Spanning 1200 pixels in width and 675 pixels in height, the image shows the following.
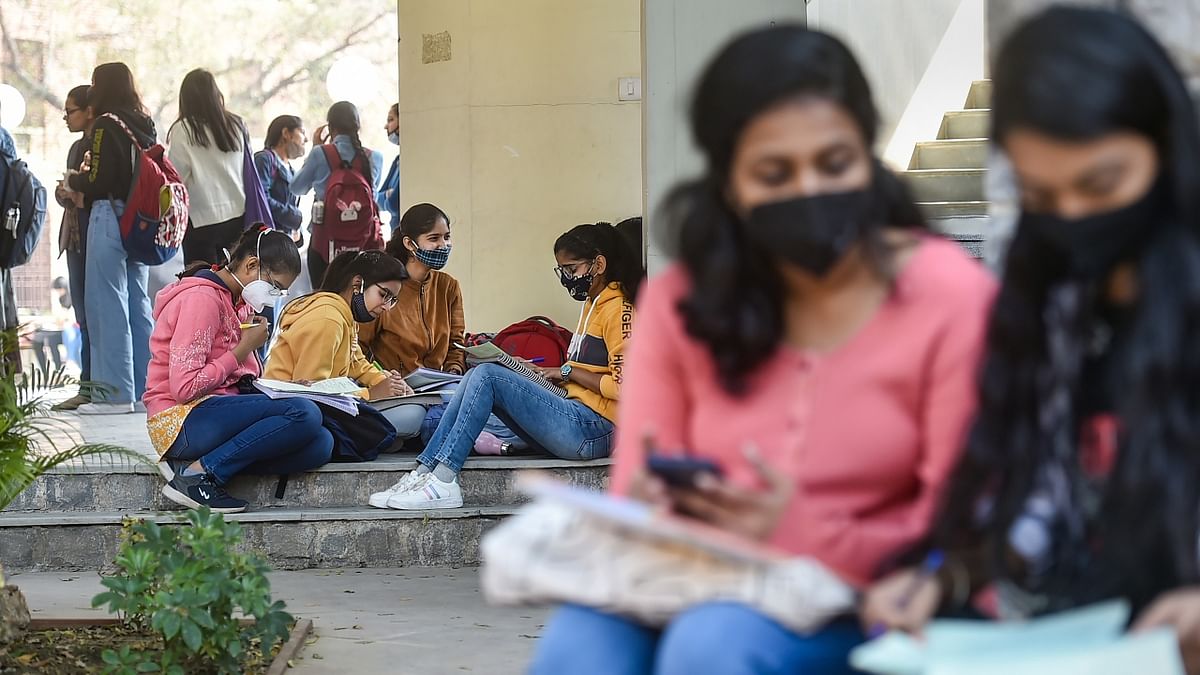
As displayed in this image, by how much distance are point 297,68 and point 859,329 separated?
2523cm

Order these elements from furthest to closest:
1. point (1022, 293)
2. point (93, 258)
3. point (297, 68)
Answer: point (297, 68) < point (93, 258) < point (1022, 293)

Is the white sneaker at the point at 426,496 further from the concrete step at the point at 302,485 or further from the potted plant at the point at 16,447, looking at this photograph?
the potted plant at the point at 16,447

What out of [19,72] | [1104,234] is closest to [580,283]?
[1104,234]

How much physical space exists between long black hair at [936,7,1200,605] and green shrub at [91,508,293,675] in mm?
2678

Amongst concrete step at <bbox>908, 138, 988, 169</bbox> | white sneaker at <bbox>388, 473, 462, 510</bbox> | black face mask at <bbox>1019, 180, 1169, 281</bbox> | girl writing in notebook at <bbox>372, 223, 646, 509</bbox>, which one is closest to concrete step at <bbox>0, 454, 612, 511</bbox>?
girl writing in notebook at <bbox>372, 223, 646, 509</bbox>

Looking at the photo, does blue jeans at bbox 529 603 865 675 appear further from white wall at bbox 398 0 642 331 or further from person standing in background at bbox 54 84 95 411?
person standing in background at bbox 54 84 95 411

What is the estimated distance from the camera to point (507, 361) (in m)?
6.49

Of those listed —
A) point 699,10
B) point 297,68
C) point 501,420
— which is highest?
point 297,68

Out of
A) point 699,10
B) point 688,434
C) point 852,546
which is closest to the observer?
point 852,546

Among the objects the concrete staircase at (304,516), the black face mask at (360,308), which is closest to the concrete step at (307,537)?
the concrete staircase at (304,516)

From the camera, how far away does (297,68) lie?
2630cm

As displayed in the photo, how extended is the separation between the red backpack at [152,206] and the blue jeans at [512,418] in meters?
2.96

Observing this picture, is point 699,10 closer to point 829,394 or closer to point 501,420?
point 501,420

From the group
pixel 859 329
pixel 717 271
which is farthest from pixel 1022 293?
pixel 717 271
